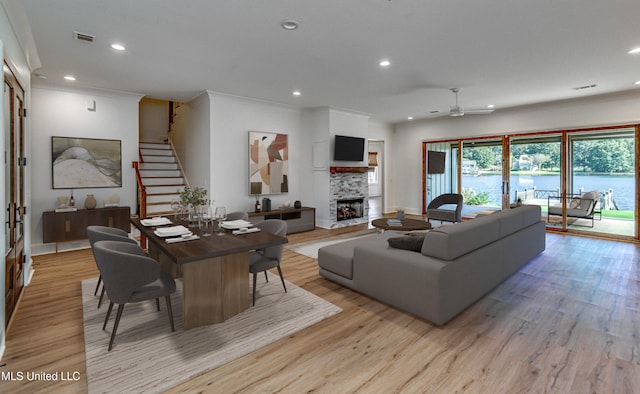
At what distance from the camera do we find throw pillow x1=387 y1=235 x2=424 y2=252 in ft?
9.70

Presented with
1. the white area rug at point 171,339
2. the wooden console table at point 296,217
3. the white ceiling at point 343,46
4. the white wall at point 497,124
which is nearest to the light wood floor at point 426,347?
the white area rug at point 171,339

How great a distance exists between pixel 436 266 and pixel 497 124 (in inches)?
252

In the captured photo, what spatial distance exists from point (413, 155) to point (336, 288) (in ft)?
22.4

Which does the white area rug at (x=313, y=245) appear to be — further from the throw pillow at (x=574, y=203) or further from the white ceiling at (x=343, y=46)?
the throw pillow at (x=574, y=203)

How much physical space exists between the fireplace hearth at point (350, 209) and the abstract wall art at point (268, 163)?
1375 mm

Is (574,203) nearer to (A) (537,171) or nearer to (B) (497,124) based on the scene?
(A) (537,171)

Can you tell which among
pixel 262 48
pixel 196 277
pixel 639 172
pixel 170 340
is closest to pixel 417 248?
pixel 196 277

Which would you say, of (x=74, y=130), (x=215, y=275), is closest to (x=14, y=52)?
(x=74, y=130)

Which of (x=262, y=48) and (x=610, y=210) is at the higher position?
(x=262, y=48)

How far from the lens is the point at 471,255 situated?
9.43 feet

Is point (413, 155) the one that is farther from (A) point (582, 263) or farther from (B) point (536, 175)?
(A) point (582, 263)

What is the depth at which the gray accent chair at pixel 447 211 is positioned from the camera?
6699 millimetres

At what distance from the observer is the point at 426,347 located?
233 centimetres

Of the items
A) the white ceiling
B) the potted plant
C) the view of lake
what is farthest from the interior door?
the view of lake
